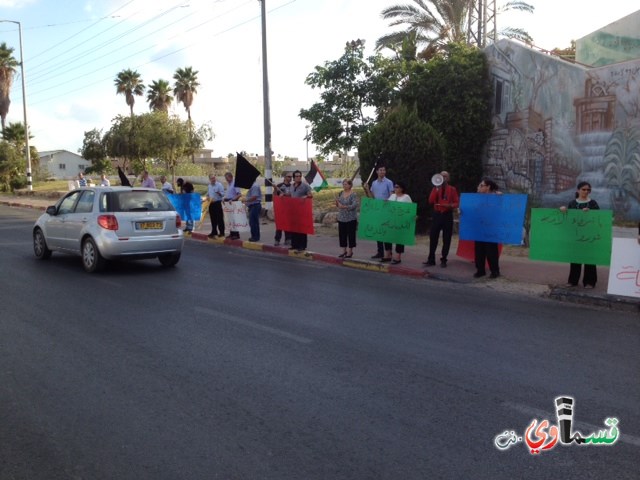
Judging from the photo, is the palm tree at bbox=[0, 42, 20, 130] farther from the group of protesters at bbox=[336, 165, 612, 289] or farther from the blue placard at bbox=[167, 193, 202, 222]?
the group of protesters at bbox=[336, 165, 612, 289]

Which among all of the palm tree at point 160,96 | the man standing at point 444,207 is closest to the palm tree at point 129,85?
the palm tree at point 160,96

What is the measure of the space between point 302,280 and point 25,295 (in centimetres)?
444

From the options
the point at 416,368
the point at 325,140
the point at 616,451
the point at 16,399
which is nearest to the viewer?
the point at 616,451

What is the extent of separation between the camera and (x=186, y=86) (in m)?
63.4

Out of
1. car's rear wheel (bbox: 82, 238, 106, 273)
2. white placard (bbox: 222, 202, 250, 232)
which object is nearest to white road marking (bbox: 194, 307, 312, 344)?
car's rear wheel (bbox: 82, 238, 106, 273)

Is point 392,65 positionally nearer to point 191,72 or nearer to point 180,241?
point 180,241

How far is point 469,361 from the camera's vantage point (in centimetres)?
577

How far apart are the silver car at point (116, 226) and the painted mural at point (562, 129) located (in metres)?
11.8

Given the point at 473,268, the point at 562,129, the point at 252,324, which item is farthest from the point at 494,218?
the point at 562,129

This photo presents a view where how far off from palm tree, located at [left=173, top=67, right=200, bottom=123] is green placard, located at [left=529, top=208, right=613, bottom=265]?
5803 centimetres

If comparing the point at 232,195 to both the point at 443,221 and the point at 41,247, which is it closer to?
the point at 41,247

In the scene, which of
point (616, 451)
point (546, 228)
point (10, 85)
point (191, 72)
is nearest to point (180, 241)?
point (546, 228)

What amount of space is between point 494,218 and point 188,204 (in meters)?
10.9

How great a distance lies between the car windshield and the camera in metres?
10.8
